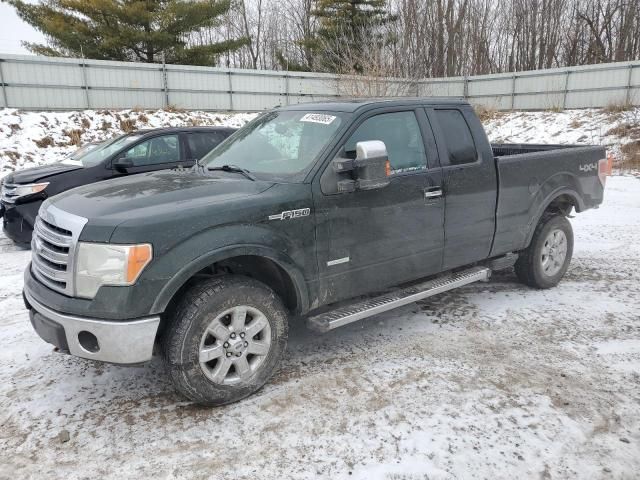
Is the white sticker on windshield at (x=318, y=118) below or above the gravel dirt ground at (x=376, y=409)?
above

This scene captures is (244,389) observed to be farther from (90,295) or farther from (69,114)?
(69,114)

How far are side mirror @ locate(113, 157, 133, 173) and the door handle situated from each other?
5085 millimetres

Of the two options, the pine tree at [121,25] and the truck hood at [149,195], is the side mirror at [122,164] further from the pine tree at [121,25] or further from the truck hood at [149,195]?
the pine tree at [121,25]

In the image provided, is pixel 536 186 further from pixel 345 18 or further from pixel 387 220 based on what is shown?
pixel 345 18

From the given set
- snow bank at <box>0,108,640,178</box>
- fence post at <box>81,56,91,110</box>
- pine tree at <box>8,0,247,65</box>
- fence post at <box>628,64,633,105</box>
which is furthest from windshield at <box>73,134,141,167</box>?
fence post at <box>628,64,633,105</box>

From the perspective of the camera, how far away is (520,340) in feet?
13.7

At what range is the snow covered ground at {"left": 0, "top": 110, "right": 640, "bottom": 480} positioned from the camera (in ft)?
8.73

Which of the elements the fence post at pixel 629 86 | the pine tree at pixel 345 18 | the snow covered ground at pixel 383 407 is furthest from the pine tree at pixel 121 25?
the snow covered ground at pixel 383 407

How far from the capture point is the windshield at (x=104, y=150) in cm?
783

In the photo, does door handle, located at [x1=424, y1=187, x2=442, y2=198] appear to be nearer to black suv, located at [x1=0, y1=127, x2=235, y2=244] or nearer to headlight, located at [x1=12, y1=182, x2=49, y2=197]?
black suv, located at [x1=0, y1=127, x2=235, y2=244]

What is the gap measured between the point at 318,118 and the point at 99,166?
196 inches

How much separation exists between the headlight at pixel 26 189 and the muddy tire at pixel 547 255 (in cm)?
652

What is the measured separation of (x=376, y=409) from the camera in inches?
124

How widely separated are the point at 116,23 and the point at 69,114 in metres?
7.41
